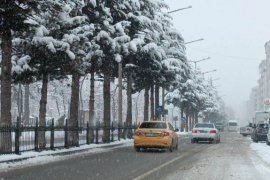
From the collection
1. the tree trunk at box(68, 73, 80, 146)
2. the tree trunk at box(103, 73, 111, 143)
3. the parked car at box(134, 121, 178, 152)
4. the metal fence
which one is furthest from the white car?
the tree trunk at box(68, 73, 80, 146)

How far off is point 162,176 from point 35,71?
1133 centimetres

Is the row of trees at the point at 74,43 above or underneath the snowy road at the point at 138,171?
above

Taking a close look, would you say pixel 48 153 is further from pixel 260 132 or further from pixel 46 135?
pixel 260 132

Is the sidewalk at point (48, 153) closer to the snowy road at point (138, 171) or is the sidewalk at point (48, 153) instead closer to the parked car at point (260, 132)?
the snowy road at point (138, 171)

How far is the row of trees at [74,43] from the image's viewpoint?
20.7 m

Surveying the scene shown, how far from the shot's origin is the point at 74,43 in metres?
24.9

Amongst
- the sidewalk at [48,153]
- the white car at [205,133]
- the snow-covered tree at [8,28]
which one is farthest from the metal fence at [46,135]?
the white car at [205,133]

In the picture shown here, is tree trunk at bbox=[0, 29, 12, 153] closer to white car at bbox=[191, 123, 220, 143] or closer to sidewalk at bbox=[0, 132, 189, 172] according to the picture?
sidewalk at bbox=[0, 132, 189, 172]

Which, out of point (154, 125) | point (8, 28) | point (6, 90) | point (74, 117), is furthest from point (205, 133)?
point (8, 28)

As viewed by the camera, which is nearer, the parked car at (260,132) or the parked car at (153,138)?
the parked car at (153,138)

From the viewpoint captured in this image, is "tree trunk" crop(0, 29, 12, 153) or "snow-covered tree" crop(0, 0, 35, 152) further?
"tree trunk" crop(0, 29, 12, 153)

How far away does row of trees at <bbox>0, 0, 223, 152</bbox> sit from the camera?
20719 mm

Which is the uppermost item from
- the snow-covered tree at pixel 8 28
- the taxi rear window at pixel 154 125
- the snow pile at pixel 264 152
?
the snow-covered tree at pixel 8 28

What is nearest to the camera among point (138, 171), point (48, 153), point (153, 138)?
point (138, 171)
